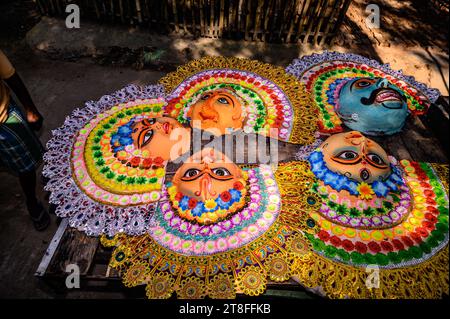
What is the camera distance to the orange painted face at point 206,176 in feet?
8.20

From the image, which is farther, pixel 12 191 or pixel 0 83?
pixel 12 191

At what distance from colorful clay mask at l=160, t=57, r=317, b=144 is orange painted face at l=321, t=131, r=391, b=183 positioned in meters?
0.41

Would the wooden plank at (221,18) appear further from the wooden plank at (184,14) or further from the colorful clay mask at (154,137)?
the colorful clay mask at (154,137)

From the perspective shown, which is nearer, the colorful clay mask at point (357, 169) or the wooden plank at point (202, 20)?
the colorful clay mask at point (357, 169)

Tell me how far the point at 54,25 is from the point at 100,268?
185 inches

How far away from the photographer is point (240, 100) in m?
3.29

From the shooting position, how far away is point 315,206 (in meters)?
2.61

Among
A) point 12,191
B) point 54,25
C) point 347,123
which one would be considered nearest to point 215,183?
point 347,123

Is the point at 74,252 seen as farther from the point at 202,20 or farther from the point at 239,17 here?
the point at 239,17

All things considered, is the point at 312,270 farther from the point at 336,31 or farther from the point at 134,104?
the point at 336,31

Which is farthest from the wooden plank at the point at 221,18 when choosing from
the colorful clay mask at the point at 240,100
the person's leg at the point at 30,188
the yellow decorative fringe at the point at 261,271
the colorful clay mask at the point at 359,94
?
the yellow decorative fringe at the point at 261,271

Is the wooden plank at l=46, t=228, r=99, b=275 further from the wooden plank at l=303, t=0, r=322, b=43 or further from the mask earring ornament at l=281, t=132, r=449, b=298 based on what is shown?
the wooden plank at l=303, t=0, r=322, b=43

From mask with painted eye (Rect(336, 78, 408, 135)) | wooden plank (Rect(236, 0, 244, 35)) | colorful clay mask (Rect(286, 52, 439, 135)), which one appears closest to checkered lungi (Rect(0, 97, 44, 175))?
colorful clay mask (Rect(286, 52, 439, 135))

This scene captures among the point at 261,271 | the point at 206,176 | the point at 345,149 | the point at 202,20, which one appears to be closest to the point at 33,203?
the point at 206,176
